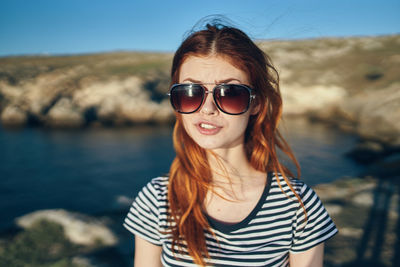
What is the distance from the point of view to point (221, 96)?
5.55 ft

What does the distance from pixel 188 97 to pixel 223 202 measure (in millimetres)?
801

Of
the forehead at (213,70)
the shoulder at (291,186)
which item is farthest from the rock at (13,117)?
the shoulder at (291,186)

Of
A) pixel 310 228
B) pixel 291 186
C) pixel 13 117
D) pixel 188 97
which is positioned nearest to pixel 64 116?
pixel 13 117

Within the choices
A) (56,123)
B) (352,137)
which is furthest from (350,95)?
(56,123)

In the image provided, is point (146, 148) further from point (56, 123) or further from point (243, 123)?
point (243, 123)

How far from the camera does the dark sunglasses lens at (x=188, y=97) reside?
5.67 feet

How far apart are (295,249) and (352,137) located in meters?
18.5

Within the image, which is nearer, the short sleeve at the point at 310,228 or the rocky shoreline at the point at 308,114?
the short sleeve at the point at 310,228

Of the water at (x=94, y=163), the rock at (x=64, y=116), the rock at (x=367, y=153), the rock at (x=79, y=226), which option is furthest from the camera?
the rock at (x=64, y=116)

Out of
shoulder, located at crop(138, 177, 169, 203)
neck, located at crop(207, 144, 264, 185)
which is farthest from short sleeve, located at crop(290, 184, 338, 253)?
shoulder, located at crop(138, 177, 169, 203)

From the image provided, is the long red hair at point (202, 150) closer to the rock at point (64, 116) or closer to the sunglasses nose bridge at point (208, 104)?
the sunglasses nose bridge at point (208, 104)

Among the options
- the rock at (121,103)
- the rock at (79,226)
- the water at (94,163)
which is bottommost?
the water at (94,163)

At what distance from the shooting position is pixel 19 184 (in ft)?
39.5

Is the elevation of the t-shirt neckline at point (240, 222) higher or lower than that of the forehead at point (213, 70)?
lower
